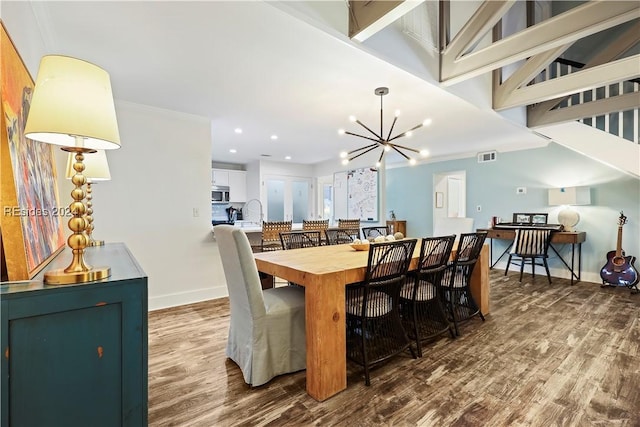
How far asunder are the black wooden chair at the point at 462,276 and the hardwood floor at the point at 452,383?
0.15m

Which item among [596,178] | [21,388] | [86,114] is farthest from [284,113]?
[596,178]

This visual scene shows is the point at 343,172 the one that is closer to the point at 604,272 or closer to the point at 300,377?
the point at 604,272

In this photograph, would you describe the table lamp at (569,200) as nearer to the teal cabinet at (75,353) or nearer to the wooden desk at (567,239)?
the wooden desk at (567,239)

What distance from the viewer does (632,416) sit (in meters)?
1.64

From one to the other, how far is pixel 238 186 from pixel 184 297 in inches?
157

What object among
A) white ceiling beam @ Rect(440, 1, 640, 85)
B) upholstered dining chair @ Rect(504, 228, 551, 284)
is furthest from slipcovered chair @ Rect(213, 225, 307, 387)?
upholstered dining chair @ Rect(504, 228, 551, 284)

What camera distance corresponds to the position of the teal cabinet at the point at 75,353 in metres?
0.86

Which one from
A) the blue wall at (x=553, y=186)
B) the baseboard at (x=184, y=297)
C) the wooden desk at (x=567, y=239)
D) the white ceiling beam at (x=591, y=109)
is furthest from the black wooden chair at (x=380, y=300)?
the blue wall at (x=553, y=186)

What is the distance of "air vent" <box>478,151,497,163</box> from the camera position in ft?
18.7

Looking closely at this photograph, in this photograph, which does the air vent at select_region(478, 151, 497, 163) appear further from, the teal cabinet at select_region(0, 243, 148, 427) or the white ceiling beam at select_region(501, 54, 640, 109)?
the teal cabinet at select_region(0, 243, 148, 427)

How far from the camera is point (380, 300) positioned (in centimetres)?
219

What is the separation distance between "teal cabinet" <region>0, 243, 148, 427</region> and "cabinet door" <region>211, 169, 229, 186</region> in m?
6.04

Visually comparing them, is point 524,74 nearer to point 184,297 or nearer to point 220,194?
point 184,297

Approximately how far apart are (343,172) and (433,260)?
452cm
